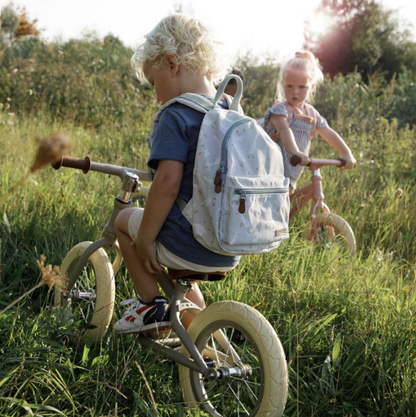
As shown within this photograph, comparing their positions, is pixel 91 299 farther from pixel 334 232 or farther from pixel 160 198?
pixel 334 232

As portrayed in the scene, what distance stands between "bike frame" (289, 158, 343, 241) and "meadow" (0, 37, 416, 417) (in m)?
0.13

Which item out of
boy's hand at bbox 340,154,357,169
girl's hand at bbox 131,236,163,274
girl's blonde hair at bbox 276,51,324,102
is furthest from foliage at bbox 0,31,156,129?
girl's hand at bbox 131,236,163,274

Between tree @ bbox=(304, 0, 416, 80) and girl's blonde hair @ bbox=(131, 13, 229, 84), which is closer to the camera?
girl's blonde hair @ bbox=(131, 13, 229, 84)

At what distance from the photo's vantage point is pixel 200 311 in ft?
8.53

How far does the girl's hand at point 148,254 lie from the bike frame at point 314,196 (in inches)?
87.2

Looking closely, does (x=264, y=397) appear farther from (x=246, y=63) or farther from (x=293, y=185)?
(x=246, y=63)

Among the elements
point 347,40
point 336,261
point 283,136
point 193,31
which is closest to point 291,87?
point 283,136

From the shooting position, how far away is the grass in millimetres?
2453

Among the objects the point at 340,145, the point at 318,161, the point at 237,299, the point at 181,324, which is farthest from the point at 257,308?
the point at 340,145

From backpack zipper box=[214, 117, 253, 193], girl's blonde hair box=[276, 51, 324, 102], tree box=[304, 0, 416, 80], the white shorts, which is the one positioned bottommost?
the white shorts

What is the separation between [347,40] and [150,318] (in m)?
23.8

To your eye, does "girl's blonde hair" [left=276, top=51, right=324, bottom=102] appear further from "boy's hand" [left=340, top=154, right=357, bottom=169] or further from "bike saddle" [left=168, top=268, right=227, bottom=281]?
"bike saddle" [left=168, top=268, right=227, bottom=281]

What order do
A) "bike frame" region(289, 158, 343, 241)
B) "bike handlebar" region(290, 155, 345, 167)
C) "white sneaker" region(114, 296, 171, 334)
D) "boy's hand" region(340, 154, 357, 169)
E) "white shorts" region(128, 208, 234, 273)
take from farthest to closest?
"boy's hand" region(340, 154, 357, 169) < "bike frame" region(289, 158, 343, 241) < "bike handlebar" region(290, 155, 345, 167) < "white sneaker" region(114, 296, 171, 334) < "white shorts" region(128, 208, 234, 273)

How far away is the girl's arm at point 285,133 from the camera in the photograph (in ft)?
14.7
